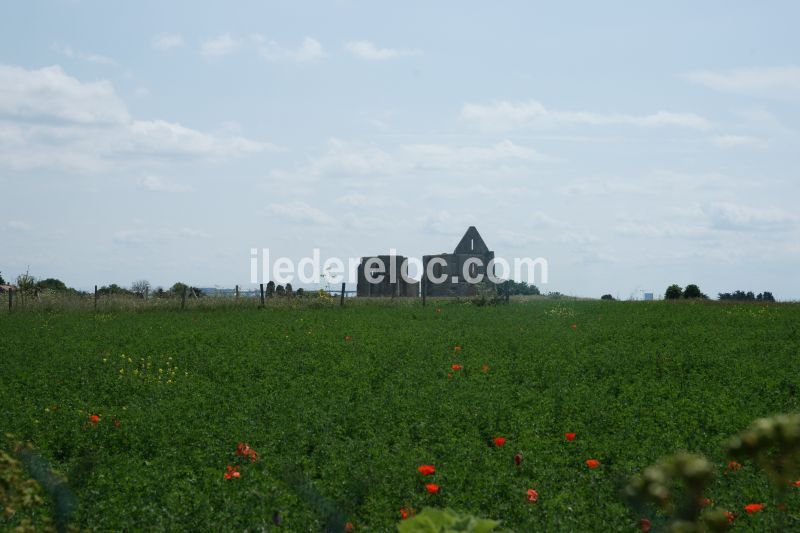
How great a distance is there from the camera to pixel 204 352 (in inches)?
631

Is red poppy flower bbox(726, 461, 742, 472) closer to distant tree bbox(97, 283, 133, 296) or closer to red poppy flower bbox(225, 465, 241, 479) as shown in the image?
red poppy flower bbox(225, 465, 241, 479)

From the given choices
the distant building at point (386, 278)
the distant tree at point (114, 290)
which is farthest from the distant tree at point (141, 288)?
the distant building at point (386, 278)

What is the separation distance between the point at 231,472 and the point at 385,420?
8.91 feet

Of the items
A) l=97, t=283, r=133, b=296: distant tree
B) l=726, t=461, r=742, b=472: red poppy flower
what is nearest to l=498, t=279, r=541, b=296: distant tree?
l=97, t=283, r=133, b=296: distant tree

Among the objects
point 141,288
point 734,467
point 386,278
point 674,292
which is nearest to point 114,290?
point 141,288

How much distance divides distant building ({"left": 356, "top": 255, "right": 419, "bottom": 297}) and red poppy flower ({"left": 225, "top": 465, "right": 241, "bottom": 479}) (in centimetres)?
→ 5013

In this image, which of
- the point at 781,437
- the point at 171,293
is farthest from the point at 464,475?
the point at 171,293

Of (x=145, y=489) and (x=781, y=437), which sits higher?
(x=781, y=437)

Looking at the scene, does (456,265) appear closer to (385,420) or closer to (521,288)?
(521,288)

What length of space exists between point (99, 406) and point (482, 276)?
47100mm

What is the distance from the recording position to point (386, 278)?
202 ft

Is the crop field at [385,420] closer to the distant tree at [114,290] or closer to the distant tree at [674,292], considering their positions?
the distant tree at [114,290]

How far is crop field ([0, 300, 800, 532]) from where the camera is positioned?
663cm

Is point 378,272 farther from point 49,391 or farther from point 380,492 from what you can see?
point 380,492
